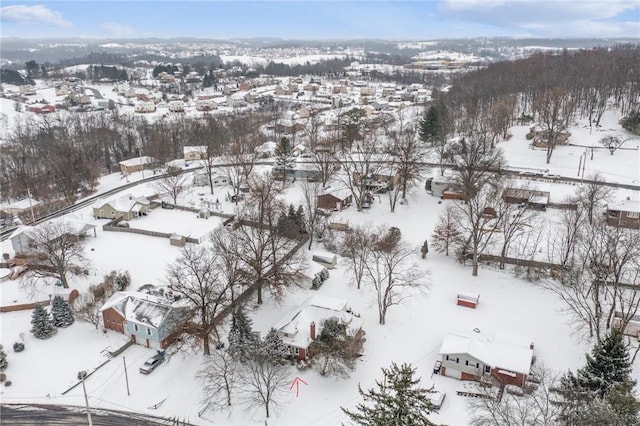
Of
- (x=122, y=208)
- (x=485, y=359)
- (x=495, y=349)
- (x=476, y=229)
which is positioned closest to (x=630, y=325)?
(x=495, y=349)

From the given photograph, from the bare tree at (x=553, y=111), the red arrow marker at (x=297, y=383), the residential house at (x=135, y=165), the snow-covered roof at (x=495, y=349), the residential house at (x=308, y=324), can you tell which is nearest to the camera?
the snow-covered roof at (x=495, y=349)

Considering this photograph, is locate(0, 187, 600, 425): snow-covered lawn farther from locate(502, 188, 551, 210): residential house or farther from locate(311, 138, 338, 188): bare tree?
locate(311, 138, 338, 188): bare tree

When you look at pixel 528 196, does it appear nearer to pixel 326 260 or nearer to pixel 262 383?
pixel 326 260

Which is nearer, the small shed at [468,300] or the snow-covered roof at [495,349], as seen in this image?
the snow-covered roof at [495,349]

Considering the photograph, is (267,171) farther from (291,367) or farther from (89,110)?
(89,110)

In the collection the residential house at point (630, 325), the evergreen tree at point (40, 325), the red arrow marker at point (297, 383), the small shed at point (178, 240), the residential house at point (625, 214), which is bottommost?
the red arrow marker at point (297, 383)

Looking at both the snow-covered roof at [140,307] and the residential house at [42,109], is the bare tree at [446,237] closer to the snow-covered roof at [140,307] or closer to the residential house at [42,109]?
the snow-covered roof at [140,307]

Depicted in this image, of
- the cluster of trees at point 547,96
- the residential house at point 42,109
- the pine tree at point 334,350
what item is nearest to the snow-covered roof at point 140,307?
the pine tree at point 334,350

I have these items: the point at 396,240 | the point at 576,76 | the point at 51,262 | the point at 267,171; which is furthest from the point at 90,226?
the point at 576,76
